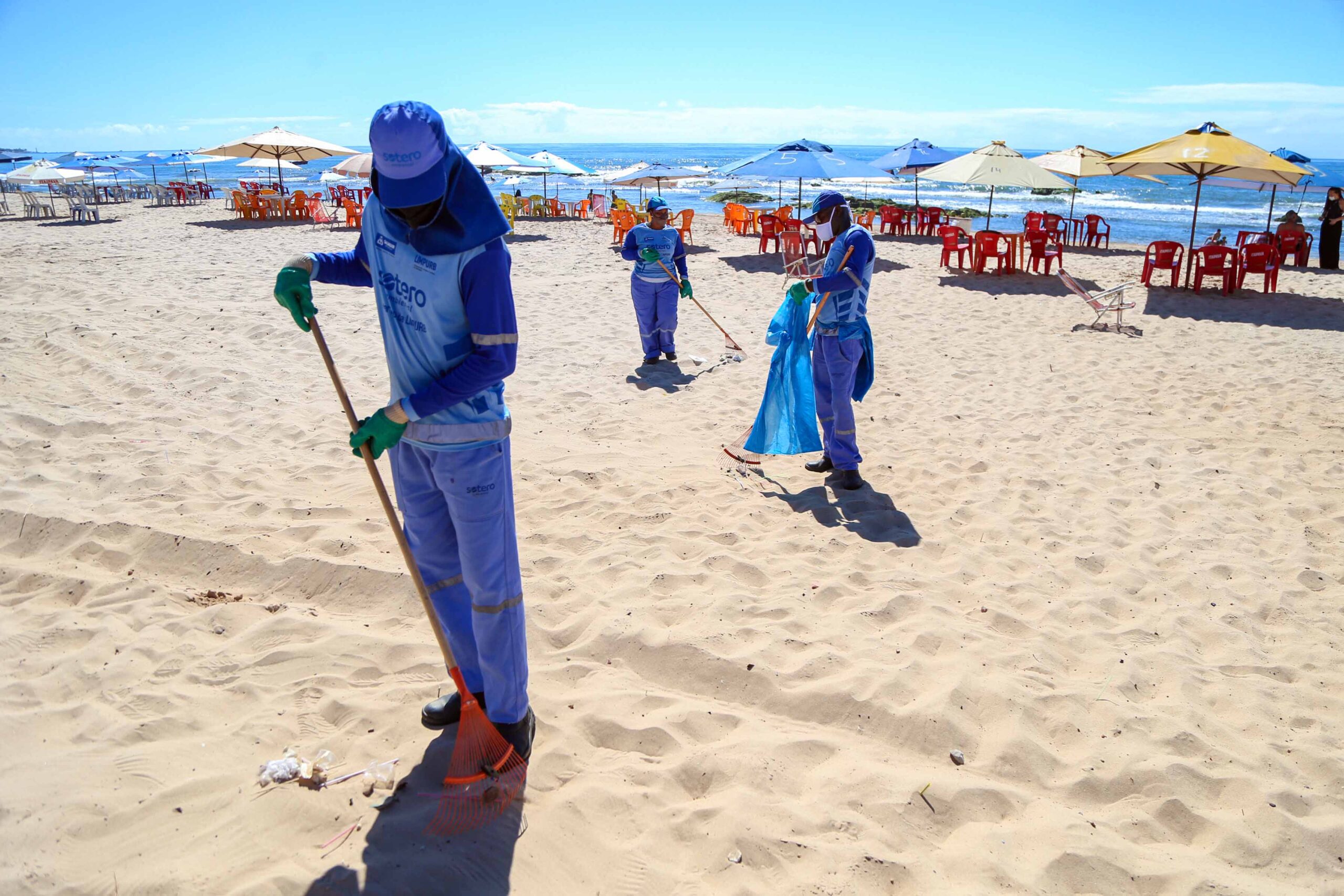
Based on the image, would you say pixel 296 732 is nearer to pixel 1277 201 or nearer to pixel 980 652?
pixel 980 652

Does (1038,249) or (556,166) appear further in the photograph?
(556,166)

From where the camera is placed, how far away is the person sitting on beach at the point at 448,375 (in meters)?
2.15

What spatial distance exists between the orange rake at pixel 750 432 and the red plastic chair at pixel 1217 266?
29.7 feet

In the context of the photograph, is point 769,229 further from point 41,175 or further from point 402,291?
point 41,175

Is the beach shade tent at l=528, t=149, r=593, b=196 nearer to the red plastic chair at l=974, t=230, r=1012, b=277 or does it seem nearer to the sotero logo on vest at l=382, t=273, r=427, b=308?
the red plastic chair at l=974, t=230, r=1012, b=277

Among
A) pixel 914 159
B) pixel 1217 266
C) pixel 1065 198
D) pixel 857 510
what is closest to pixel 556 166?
pixel 914 159

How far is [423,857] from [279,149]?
20788 mm

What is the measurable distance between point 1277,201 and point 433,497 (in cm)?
4679

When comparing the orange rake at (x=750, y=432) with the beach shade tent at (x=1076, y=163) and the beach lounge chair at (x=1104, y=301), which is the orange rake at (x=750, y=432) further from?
the beach shade tent at (x=1076, y=163)

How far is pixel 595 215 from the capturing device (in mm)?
21688

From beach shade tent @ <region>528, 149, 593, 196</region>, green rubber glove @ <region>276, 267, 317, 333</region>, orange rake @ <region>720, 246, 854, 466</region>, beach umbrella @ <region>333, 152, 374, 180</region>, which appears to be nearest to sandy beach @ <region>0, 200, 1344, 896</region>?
orange rake @ <region>720, 246, 854, 466</region>

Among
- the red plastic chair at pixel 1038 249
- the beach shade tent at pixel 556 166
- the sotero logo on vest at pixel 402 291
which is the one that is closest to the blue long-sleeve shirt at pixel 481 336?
the sotero logo on vest at pixel 402 291

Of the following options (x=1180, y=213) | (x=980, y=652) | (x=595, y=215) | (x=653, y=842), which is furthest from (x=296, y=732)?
(x=1180, y=213)

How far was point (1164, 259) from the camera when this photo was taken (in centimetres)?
1138
